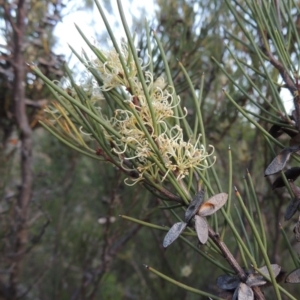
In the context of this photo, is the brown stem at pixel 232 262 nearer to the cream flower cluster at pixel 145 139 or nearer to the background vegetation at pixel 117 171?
the cream flower cluster at pixel 145 139

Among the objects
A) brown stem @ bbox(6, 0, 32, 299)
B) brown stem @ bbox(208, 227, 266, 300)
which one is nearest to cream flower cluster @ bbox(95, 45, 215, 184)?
brown stem @ bbox(208, 227, 266, 300)

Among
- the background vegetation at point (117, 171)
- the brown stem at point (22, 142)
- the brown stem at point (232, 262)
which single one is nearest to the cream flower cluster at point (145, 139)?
the brown stem at point (232, 262)

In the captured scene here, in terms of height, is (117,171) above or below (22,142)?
below

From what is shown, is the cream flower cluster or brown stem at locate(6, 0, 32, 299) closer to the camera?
the cream flower cluster

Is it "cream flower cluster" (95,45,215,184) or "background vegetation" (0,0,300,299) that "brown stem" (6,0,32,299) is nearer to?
"background vegetation" (0,0,300,299)

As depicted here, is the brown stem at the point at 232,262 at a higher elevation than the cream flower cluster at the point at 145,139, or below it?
below

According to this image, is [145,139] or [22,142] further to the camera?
[22,142]

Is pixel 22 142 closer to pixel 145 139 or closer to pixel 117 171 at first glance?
pixel 117 171

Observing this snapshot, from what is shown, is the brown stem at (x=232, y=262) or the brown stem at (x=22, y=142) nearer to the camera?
the brown stem at (x=232, y=262)

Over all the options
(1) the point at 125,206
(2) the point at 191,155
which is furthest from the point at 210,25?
(2) the point at 191,155

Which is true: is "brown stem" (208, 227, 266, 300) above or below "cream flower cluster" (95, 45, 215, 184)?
below

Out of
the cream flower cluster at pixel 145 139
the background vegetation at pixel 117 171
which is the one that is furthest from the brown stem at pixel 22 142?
the cream flower cluster at pixel 145 139

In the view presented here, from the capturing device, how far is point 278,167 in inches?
15.5

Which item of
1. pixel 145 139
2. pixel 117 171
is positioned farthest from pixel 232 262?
pixel 117 171
